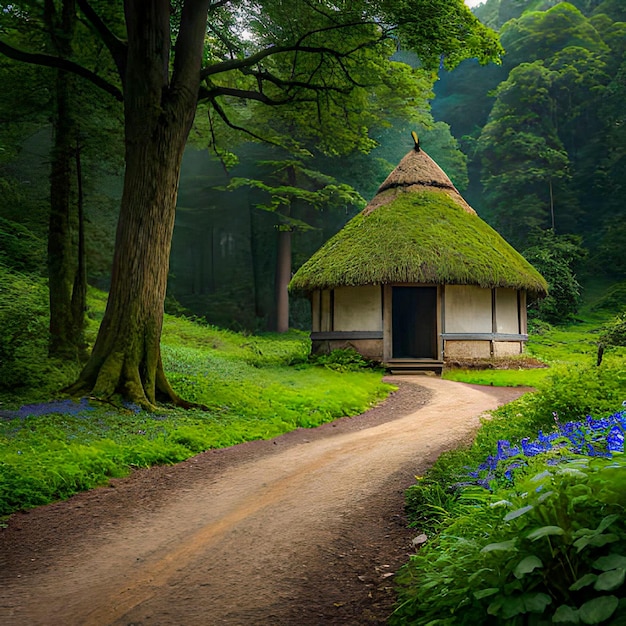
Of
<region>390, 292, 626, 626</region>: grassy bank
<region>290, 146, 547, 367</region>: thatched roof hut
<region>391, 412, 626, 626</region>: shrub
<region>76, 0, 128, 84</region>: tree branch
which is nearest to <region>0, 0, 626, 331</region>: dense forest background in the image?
<region>290, 146, 547, 367</region>: thatched roof hut

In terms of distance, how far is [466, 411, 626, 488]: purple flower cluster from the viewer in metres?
2.65

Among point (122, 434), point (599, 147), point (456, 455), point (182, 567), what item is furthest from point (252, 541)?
point (599, 147)

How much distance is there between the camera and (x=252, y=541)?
3727mm

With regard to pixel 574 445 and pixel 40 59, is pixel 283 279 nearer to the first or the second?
pixel 40 59

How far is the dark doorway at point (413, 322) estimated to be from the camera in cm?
1905

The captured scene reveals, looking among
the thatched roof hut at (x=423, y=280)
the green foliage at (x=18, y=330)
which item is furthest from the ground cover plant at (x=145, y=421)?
the thatched roof hut at (x=423, y=280)

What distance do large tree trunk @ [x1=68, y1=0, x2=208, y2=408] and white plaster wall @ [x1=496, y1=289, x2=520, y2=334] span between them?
11242mm

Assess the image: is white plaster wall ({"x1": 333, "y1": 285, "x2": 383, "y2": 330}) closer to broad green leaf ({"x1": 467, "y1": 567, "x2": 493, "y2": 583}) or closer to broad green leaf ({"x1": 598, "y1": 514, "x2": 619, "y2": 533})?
broad green leaf ({"x1": 467, "y1": 567, "x2": 493, "y2": 583})

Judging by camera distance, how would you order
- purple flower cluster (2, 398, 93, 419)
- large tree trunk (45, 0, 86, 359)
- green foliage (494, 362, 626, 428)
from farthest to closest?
large tree trunk (45, 0, 86, 359)
purple flower cluster (2, 398, 93, 419)
green foliage (494, 362, 626, 428)

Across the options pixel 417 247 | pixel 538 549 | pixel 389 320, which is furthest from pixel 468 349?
pixel 538 549

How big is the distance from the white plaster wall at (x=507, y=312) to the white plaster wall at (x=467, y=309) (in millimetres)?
417

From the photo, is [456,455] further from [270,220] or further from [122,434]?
[270,220]

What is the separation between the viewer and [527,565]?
183 cm

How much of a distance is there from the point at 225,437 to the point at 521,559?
17.2 feet
